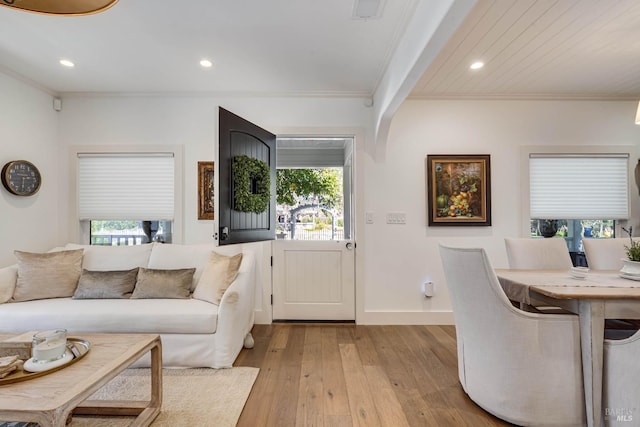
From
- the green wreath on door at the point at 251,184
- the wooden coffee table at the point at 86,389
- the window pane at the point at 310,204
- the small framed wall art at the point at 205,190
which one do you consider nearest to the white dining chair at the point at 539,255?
the window pane at the point at 310,204

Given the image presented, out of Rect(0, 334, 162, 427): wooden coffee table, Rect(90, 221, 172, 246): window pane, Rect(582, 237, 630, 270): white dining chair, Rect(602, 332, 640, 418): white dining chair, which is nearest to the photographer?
Rect(0, 334, 162, 427): wooden coffee table

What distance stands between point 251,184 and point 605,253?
306 centimetres

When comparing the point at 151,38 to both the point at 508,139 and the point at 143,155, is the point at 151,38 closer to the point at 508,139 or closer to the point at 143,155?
the point at 143,155

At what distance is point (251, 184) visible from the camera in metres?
2.91

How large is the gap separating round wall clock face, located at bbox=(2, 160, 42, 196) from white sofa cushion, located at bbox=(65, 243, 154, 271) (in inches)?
29.8

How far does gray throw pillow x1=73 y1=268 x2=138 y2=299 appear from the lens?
2.69m

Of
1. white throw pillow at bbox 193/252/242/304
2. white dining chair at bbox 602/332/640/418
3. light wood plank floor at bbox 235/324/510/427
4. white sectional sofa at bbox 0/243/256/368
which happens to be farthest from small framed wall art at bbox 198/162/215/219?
white dining chair at bbox 602/332/640/418

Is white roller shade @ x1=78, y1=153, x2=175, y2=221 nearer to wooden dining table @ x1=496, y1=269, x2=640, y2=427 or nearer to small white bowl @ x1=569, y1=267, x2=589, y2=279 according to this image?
wooden dining table @ x1=496, y1=269, x2=640, y2=427

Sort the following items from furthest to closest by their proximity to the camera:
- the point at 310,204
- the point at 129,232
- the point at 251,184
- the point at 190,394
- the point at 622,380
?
the point at 310,204 < the point at 129,232 < the point at 251,184 < the point at 190,394 < the point at 622,380

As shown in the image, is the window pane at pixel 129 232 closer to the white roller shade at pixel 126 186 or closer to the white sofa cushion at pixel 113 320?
the white roller shade at pixel 126 186

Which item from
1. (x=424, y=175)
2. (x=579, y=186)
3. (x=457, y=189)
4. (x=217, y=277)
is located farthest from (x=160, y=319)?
(x=579, y=186)

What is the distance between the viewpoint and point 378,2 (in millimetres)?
1984

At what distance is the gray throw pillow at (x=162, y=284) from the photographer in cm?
270

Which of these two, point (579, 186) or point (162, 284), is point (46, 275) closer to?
point (162, 284)
